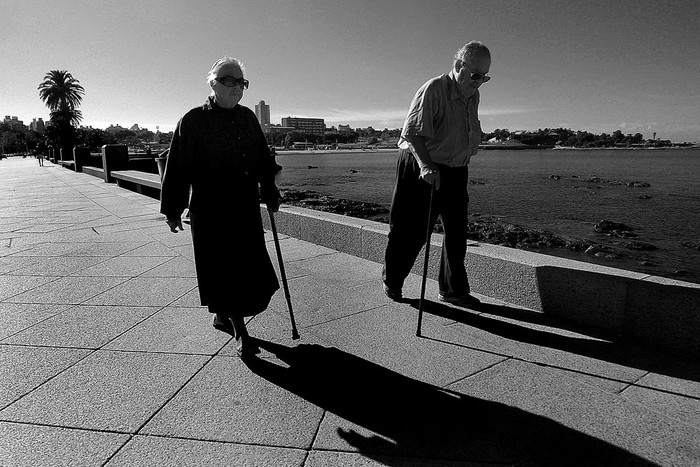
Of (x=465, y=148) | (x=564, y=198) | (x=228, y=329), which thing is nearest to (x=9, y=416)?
(x=228, y=329)

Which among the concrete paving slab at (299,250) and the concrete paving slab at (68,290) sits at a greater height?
the concrete paving slab at (299,250)

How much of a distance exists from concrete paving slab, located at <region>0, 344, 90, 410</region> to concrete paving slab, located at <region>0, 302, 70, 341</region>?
352 millimetres

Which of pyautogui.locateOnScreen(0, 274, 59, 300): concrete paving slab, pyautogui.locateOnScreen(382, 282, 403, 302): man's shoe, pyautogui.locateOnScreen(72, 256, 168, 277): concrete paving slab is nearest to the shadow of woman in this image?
pyautogui.locateOnScreen(382, 282, 403, 302): man's shoe

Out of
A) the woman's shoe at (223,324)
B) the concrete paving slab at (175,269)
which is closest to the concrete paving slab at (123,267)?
the concrete paving slab at (175,269)

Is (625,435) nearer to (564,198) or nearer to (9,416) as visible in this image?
(9,416)

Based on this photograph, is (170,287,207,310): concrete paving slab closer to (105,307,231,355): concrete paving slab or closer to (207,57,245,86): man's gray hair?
(105,307,231,355): concrete paving slab

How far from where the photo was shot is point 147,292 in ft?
14.1

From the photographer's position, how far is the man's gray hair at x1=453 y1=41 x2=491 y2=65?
331cm

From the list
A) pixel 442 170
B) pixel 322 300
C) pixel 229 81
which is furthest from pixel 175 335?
pixel 442 170

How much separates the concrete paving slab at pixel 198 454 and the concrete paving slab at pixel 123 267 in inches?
125

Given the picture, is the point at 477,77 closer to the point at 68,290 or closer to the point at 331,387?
the point at 331,387

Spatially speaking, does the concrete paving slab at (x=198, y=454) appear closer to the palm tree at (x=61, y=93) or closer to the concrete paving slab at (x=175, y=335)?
the concrete paving slab at (x=175, y=335)

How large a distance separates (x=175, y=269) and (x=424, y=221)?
9.42ft

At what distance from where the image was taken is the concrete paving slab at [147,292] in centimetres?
405
